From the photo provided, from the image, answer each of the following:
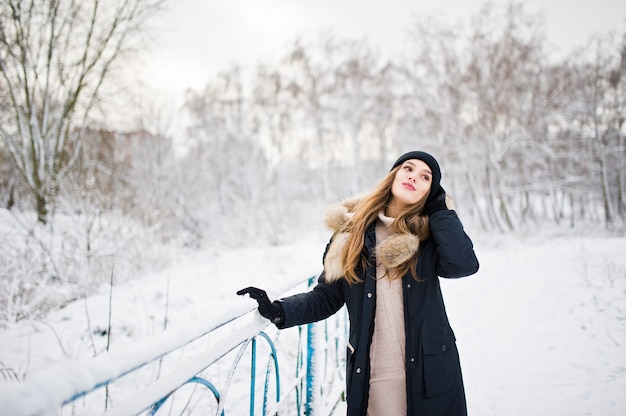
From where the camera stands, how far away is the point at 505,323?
4465mm

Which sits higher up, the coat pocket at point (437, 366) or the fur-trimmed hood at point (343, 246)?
the fur-trimmed hood at point (343, 246)

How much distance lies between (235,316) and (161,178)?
48.8 ft

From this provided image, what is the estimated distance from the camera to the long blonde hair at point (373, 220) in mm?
1461

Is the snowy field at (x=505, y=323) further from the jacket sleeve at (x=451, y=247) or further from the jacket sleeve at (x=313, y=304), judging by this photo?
the jacket sleeve at (x=451, y=247)

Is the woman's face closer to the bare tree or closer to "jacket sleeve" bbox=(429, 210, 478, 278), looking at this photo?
"jacket sleeve" bbox=(429, 210, 478, 278)

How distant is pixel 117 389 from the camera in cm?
281

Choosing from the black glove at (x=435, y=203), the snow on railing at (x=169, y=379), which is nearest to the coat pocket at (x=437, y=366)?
the black glove at (x=435, y=203)

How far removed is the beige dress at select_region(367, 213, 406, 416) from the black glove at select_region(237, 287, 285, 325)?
468 millimetres

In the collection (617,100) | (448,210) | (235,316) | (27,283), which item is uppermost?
(617,100)

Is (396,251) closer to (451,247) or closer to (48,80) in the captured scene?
(451,247)

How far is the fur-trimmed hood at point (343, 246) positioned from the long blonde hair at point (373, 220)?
0.11ft

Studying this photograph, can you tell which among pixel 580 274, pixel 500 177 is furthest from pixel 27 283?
pixel 500 177

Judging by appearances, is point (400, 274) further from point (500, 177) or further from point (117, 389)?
point (500, 177)

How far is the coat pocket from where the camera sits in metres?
1.32
